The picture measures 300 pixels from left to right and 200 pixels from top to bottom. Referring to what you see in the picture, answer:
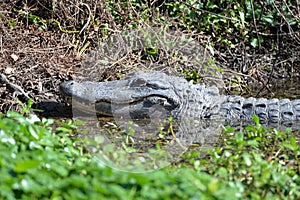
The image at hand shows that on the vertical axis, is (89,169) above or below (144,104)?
above

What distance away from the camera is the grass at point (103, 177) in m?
3.22

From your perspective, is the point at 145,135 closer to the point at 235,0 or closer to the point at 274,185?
the point at 274,185

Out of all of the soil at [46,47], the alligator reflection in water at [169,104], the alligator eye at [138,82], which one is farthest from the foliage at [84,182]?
the alligator eye at [138,82]

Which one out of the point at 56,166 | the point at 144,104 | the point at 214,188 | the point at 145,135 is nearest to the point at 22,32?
the point at 144,104

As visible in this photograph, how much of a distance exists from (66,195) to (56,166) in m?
0.30

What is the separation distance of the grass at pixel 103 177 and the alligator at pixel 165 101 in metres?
2.17

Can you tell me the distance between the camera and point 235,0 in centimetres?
919

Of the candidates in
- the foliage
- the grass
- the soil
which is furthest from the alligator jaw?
the foliage

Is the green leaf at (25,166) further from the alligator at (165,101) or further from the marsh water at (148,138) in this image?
the alligator at (165,101)

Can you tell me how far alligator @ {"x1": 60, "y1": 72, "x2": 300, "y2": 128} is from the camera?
6.54 metres

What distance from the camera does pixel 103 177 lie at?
3330 millimetres

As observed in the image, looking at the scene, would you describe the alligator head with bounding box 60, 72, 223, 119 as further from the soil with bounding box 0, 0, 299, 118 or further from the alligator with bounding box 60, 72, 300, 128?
the soil with bounding box 0, 0, 299, 118

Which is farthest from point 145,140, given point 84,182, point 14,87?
point 84,182

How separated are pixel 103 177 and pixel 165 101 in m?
3.31
